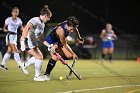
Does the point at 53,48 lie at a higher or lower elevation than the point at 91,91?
higher

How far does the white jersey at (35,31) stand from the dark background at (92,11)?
15.8 meters

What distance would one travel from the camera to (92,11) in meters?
33.0

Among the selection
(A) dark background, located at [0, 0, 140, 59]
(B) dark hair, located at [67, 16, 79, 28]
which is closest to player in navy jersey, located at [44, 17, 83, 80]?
(B) dark hair, located at [67, 16, 79, 28]

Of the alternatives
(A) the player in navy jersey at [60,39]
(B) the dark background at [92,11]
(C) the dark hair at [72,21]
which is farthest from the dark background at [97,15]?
(C) the dark hair at [72,21]

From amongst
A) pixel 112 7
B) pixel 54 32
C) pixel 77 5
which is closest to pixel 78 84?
pixel 54 32

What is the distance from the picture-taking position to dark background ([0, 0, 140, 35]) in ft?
95.6

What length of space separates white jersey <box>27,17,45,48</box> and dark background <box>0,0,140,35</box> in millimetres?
15779

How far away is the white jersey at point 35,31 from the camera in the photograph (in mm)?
11477

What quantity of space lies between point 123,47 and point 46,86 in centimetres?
1922

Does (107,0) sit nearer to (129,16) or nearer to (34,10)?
(129,16)

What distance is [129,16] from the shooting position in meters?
33.9

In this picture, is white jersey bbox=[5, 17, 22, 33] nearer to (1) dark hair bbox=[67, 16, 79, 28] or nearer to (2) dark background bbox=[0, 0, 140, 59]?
(1) dark hair bbox=[67, 16, 79, 28]

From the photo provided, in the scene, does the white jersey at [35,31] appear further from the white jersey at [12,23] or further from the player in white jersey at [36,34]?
the white jersey at [12,23]

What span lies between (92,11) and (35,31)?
21691 mm
